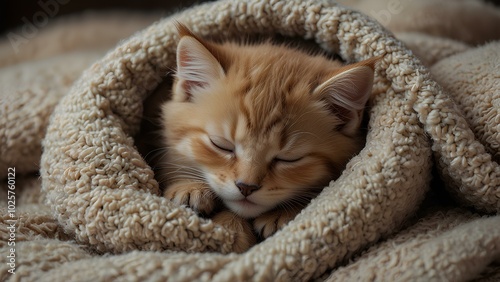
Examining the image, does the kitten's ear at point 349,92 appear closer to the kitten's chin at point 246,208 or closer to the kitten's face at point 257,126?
the kitten's face at point 257,126

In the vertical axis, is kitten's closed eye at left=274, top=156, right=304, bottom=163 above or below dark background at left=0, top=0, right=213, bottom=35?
above

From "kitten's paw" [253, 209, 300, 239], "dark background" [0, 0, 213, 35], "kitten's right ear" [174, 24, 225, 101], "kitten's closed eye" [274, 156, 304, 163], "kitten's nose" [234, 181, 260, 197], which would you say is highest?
"kitten's right ear" [174, 24, 225, 101]

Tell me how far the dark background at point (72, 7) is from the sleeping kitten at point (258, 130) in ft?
4.43

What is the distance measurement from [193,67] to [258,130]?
0.85ft

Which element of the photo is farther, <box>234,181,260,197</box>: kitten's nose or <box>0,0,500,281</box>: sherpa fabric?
<box>234,181,260,197</box>: kitten's nose

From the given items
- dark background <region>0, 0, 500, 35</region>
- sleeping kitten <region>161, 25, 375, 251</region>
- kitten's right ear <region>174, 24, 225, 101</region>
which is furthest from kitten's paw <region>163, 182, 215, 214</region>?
dark background <region>0, 0, 500, 35</region>

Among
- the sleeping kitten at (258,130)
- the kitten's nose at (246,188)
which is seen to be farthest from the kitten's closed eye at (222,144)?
the kitten's nose at (246,188)

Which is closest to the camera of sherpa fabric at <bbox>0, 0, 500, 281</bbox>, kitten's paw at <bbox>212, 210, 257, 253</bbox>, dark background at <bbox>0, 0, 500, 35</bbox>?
sherpa fabric at <bbox>0, 0, 500, 281</bbox>

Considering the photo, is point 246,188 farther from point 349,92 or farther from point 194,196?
point 349,92

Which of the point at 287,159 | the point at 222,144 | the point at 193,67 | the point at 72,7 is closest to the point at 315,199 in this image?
the point at 287,159

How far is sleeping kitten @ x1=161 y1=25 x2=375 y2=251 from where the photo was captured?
1224 millimetres

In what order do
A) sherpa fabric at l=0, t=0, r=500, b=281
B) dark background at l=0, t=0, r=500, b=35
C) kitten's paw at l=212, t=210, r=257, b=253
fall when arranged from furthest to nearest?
dark background at l=0, t=0, r=500, b=35, kitten's paw at l=212, t=210, r=257, b=253, sherpa fabric at l=0, t=0, r=500, b=281

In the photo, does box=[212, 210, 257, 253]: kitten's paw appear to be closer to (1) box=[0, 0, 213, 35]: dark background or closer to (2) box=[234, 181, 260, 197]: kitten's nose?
(2) box=[234, 181, 260, 197]: kitten's nose

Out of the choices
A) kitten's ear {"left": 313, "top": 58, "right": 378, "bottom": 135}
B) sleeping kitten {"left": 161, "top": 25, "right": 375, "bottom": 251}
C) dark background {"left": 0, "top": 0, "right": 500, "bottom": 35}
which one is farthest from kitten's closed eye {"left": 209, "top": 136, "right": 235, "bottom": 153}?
dark background {"left": 0, "top": 0, "right": 500, "bottom": 35}
